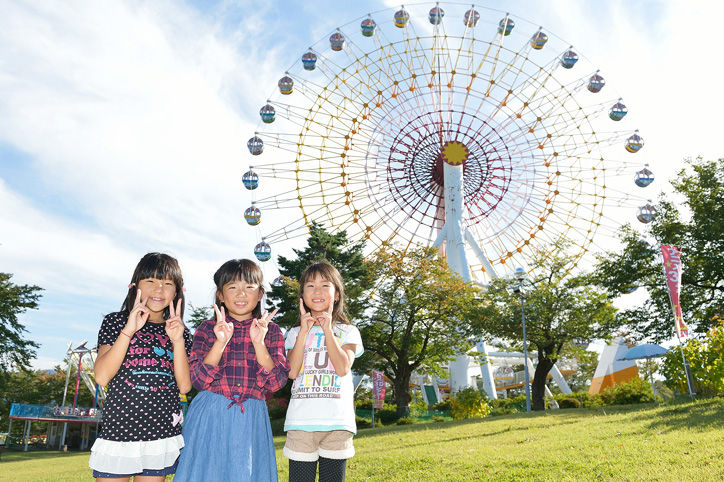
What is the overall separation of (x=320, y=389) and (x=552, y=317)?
56.1 ft

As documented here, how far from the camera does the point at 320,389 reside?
10.4 feet

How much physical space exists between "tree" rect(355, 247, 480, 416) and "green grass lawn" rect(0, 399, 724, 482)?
11.9 meters

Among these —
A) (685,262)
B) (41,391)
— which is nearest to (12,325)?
(41,391)

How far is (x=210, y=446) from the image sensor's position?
290 centimetres

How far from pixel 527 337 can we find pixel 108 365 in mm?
18069

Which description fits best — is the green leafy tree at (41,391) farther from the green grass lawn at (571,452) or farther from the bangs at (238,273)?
the bangs at (238,273)

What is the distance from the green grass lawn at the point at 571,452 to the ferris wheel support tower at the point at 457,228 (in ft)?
44.2

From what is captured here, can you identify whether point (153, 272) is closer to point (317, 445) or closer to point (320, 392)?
point (320, 392)

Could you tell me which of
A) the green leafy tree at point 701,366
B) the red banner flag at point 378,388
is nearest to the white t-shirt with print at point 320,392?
the green leafy tree at point 701,366

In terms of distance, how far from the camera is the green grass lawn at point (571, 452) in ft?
18.7

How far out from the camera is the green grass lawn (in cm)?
570

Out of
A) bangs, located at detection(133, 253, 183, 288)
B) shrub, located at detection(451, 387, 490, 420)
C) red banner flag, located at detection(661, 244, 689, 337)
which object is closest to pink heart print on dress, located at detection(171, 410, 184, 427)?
bangs, located at detection(133, 253, 183, 288)

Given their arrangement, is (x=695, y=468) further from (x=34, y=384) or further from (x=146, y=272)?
(x=34, y=384)

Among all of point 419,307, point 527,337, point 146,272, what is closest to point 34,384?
point 419,307
